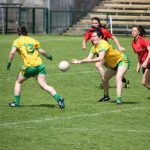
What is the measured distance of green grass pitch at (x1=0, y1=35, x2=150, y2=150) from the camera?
11.2 m

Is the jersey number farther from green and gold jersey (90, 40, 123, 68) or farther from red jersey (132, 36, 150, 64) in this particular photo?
red jersey (132, 36, 150, 64)

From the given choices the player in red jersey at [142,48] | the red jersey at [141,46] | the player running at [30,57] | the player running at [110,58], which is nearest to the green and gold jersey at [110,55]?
the player running at [110,58]

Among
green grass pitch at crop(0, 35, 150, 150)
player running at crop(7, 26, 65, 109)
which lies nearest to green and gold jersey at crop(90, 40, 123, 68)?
green grass pitch at crop(0, 35, 150, 150)

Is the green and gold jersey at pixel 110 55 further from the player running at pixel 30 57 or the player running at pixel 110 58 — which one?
the player running at pixel 30 57

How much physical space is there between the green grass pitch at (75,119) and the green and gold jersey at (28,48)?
0.97m

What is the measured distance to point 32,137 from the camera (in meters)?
11.6

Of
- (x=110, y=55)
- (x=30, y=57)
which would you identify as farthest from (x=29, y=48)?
(x=110, y=55)

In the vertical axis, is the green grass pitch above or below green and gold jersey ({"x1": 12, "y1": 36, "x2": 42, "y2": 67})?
below

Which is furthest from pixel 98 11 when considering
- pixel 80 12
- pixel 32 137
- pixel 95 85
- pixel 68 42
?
pixel 32 137

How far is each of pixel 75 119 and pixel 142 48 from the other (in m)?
3.81

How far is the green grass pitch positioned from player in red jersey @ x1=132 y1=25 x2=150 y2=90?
2.10ft

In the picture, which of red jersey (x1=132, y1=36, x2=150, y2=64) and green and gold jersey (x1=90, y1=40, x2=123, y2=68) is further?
red jersey (x1=132, y1=36, x2=150, y2=64)

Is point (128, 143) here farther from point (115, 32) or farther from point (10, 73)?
point (115, 32)

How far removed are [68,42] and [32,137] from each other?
30.5 metres
